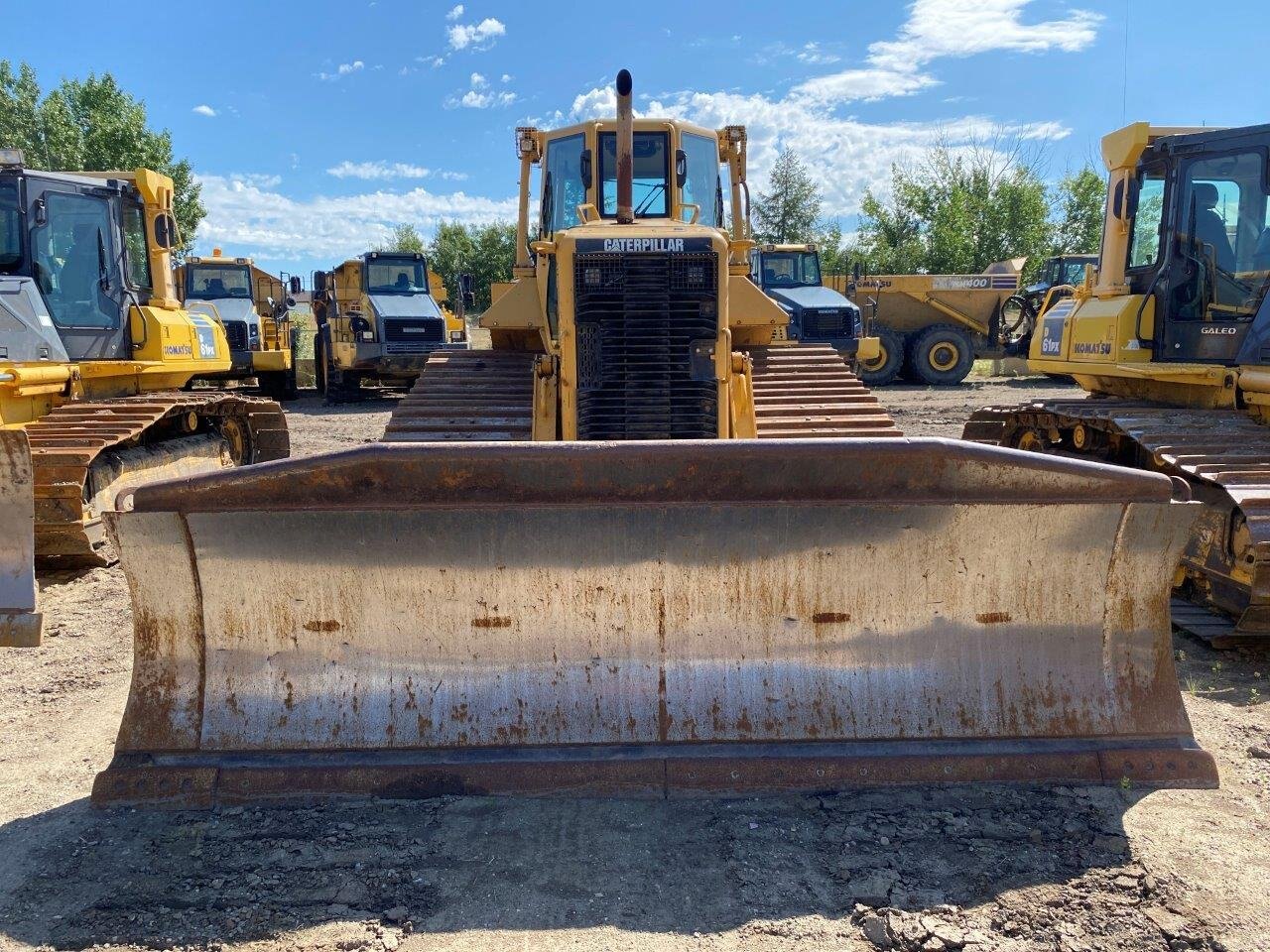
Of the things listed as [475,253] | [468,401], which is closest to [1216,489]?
[468,401]

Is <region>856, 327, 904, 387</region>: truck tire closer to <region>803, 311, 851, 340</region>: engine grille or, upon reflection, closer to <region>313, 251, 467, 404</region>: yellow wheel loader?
<region>803, 311, 851, 340</region>: engine grille

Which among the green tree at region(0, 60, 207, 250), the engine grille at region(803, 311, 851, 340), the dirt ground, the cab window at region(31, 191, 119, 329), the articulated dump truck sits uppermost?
the green tree at region(0, 60, 207, 250)

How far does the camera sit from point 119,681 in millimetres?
4723

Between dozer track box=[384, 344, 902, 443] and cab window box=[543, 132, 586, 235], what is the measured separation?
104 centimetres

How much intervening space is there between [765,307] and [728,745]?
3403 millimetres

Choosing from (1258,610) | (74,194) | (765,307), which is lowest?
(1258,610)

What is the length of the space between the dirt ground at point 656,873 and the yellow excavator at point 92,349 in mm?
3488

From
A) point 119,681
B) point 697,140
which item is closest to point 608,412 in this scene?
point 697,140

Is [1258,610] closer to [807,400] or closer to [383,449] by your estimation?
[807,400]

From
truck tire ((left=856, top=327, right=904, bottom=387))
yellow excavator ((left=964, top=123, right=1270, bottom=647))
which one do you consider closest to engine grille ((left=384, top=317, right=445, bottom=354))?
truck tire ((left=856, top=327, right=904, bottom=387))

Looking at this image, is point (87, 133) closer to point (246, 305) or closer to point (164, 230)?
point (246, 305)

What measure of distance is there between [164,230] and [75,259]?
2.93 feet

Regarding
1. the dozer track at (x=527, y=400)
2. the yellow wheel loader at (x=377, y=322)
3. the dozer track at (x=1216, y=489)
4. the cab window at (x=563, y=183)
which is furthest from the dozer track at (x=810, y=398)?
the yellow wheel loader at (x=377, y=322)

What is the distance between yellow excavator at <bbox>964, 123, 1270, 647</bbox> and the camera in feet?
16.8
